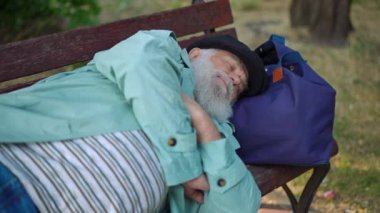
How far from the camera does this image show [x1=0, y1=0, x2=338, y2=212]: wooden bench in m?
2.51

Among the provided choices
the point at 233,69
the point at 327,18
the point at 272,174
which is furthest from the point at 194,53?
the point at 327,18

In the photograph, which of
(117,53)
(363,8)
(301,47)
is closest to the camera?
(117,53)

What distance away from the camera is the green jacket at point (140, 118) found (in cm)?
202

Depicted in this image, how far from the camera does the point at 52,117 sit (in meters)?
2.05

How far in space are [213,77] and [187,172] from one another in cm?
59

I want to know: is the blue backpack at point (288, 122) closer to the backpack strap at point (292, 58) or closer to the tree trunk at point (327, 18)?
the backpack strap at point (292, 58)

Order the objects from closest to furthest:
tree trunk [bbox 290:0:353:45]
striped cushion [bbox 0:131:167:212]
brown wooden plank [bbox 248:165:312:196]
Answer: striped cushion [bbox 0:131:167:212] → brown wooden plank [bbox 248:165:312:196] → tree trunk [bbox 290:0:353:45]

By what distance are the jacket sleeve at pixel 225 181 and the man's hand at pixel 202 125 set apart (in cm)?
4

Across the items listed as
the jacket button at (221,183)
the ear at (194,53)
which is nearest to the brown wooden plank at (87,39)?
the ear at (194,53)

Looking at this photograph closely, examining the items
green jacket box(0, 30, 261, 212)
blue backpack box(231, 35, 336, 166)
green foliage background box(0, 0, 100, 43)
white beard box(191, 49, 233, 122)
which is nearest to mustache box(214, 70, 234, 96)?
white beard box(191, 49, 233, 122)

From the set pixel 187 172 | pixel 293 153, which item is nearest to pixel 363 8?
pixel 293 153

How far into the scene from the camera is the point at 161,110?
204 centimetres

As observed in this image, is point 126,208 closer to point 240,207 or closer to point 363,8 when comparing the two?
point 240,207

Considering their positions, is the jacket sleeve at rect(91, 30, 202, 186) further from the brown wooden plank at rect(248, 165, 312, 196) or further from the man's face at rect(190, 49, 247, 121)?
the brown wooden plank at rect(248, 165, 312, 196)
